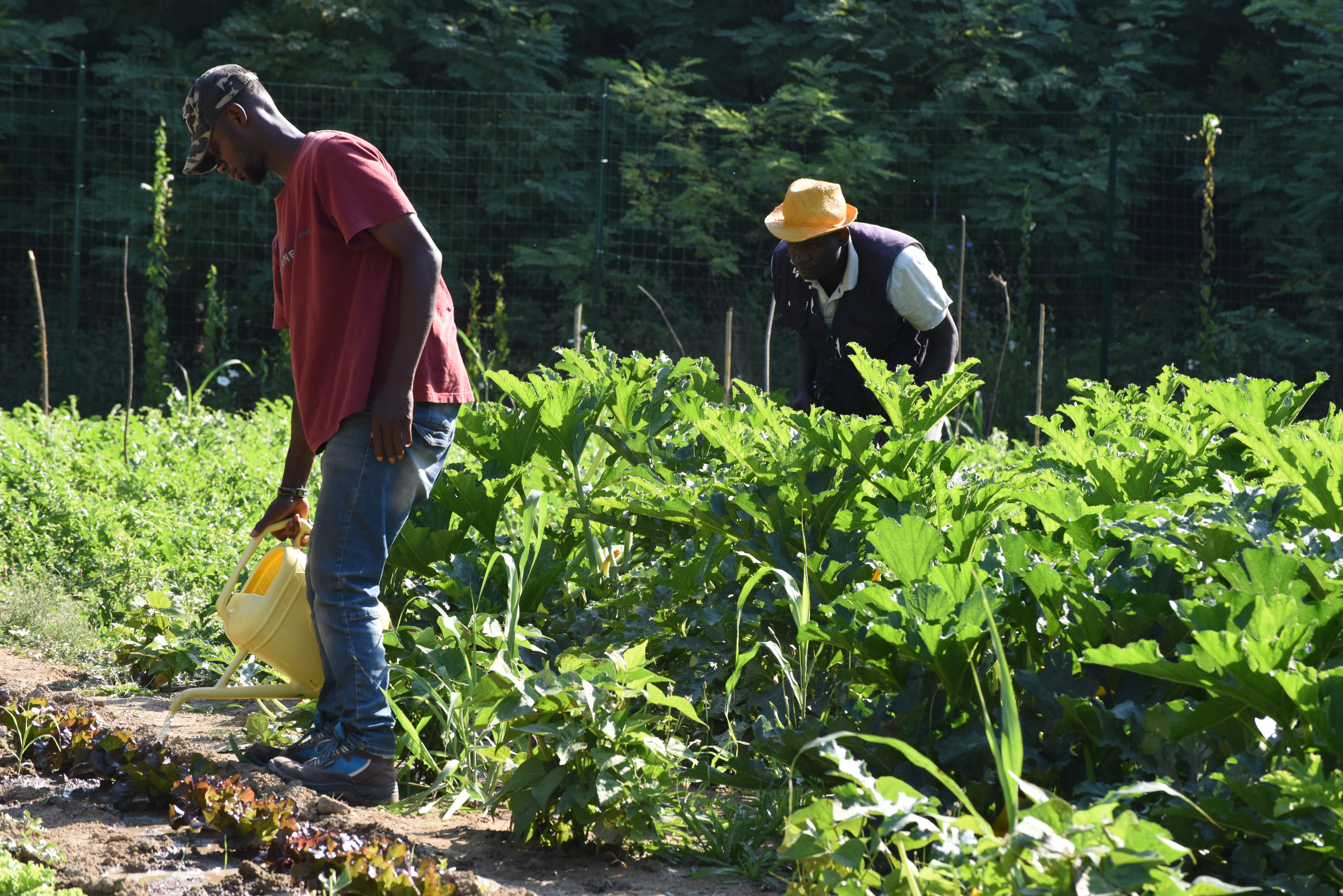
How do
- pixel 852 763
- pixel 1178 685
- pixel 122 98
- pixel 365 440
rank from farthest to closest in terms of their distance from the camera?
pixel 122 98 < pixel 365 440 < pixel 1178 685 < pixel 852 763

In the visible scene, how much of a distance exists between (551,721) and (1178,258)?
11991 millimetres

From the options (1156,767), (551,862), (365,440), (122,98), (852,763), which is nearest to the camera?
(852,763)

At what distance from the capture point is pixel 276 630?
10.5 ft

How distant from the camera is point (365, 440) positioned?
294cm

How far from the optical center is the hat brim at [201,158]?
300 cm

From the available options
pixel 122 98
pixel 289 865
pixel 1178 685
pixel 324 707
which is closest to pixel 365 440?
pixel 324 707

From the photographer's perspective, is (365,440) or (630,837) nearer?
(630,837)

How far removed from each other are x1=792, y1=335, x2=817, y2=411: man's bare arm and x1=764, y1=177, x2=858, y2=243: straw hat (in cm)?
45

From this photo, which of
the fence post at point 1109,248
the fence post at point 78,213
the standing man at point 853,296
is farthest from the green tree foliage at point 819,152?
the standing man at point 853,296

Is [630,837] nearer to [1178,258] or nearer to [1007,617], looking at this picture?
[1007,617]

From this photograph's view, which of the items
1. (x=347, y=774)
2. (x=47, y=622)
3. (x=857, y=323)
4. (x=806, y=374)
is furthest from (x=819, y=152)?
(x=347, y=774)

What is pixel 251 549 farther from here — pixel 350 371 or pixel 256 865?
pixel 256 865

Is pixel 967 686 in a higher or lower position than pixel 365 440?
lower

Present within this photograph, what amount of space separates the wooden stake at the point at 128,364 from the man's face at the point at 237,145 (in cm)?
377
